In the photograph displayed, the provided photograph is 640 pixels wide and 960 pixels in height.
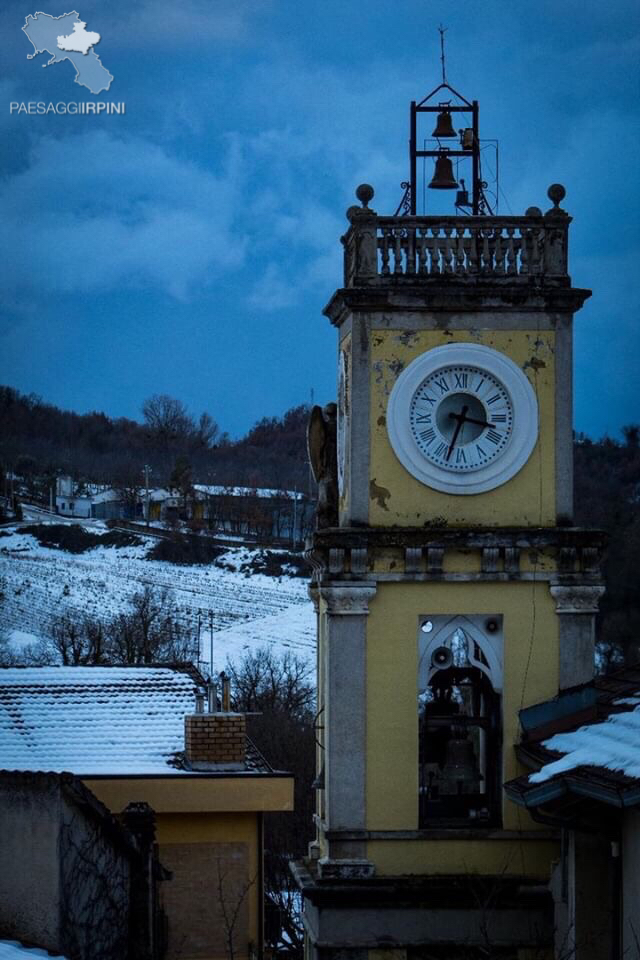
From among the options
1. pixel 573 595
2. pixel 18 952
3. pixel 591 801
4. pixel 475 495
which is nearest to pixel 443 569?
pixel 475 495

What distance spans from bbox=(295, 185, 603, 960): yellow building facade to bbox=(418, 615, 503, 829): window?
30 millimetres

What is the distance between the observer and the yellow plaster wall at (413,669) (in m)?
18.9

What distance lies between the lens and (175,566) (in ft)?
329

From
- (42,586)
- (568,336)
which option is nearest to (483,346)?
(568,336)

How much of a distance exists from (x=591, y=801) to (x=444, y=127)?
819 centimetres

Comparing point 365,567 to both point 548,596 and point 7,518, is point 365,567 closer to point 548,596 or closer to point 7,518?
point 548,596

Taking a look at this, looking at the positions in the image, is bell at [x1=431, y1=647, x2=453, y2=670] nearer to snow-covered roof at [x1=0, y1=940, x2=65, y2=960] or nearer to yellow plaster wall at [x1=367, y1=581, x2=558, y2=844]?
yellow plaster wall at [x1=367, y1=581, x2=558, y2=844]

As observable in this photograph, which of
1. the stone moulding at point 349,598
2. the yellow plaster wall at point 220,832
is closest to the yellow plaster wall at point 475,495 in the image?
the stone moulding at point 349,598

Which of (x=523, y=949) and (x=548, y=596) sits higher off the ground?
(x=548, y=596)

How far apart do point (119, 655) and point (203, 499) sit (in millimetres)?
54718

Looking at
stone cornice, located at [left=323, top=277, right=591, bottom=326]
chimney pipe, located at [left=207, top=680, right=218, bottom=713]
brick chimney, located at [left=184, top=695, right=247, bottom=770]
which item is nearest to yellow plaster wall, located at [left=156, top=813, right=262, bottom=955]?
brick chimney, located at [left=184, top=695, right=247, bottom=770]

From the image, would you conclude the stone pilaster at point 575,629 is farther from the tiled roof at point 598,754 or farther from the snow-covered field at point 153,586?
the snow-covered field at point 153,586

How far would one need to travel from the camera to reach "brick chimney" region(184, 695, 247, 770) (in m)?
21.1

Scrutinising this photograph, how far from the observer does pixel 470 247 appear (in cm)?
1928
